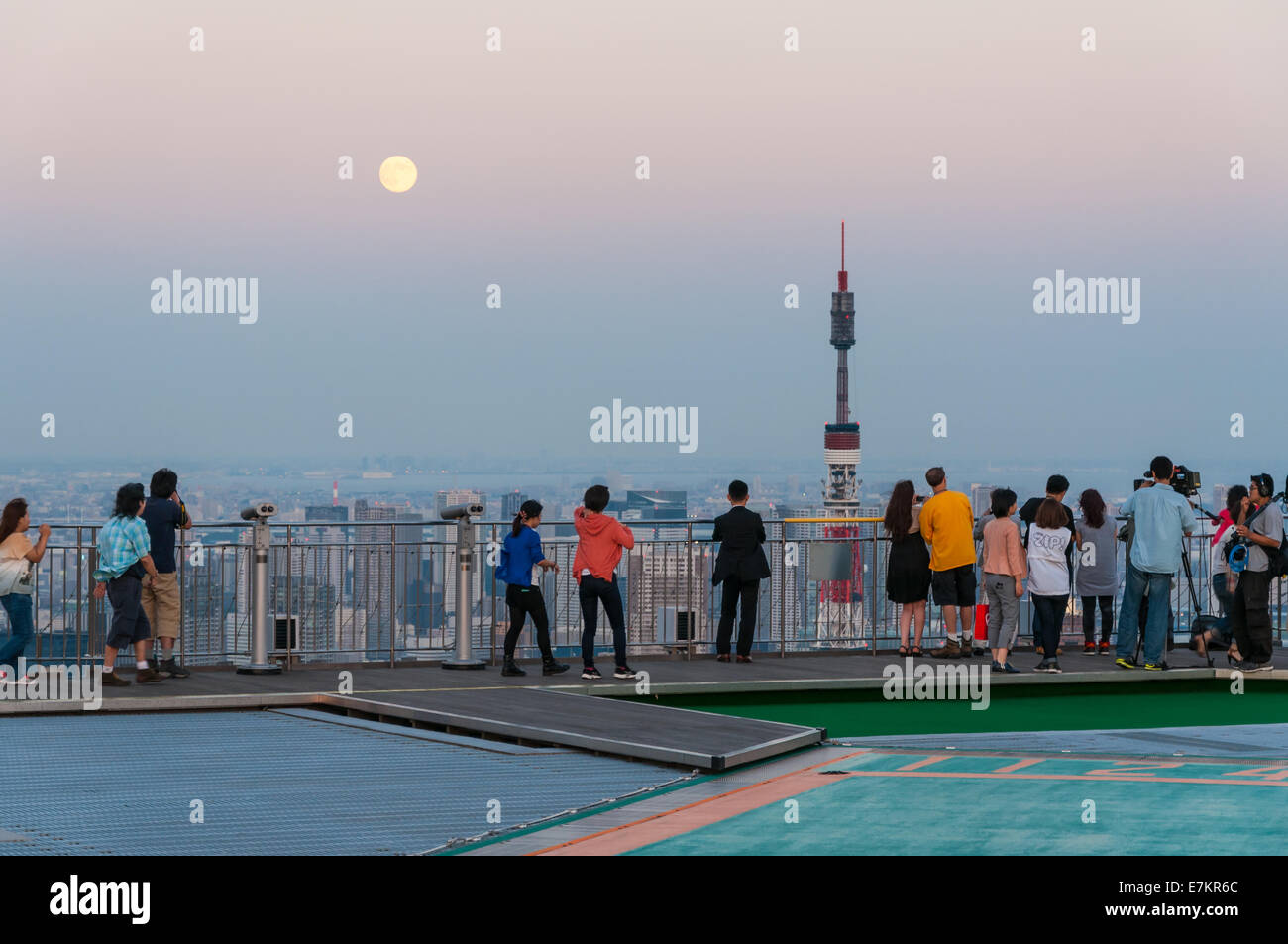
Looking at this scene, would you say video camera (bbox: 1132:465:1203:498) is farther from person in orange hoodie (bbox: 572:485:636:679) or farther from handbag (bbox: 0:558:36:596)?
handbag (bbox: 0:558:36:596)

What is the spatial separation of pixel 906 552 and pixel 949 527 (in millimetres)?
521

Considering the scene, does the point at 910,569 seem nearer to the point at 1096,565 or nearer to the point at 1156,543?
the point at 1096,565

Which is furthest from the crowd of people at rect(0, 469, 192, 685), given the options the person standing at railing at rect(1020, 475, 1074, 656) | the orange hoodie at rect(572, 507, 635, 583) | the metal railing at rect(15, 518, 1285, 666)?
the person standing at railing at rect(1020, 475, 1074, 656)

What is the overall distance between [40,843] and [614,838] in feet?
9.89

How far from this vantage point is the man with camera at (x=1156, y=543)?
15.4 m

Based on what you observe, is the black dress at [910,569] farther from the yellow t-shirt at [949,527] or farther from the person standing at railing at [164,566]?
the person standing at railing at [164,566]

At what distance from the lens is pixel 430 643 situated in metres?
15.9

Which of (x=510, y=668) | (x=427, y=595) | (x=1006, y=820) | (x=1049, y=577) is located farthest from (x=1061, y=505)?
(x=1006, y=820)

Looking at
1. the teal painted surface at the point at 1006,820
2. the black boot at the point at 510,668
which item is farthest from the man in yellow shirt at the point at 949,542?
the teal painted surface at the point at 1006,820

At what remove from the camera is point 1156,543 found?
50.5 feet

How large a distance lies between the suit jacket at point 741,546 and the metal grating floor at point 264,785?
4744 mm

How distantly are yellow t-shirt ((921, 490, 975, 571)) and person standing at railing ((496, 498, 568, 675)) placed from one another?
4016 millimetres
